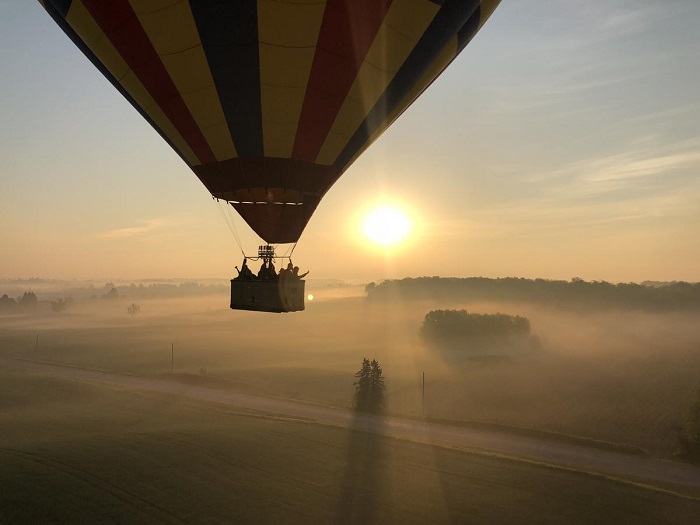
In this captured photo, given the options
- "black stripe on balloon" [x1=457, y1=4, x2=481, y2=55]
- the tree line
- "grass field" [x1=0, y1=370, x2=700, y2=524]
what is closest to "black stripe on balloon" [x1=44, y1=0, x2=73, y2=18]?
"black stripe on balloon" [x1=457, y1=4, x2=481, y2=55]

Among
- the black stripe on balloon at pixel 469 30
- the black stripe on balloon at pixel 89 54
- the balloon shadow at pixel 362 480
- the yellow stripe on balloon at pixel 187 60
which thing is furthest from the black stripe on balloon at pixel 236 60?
the balloon shadow at pixel 362 480

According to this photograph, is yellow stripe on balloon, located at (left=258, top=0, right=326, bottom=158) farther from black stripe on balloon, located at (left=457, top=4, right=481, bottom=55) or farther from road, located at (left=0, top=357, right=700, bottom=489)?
road, located at (left=0, top=357, right=700, bottom=489)

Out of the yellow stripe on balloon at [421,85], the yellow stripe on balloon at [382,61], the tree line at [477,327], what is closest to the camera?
the yellow stripe on balloon at [382,61]

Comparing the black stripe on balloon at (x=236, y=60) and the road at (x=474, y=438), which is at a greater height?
the black stripe on balloon at (x=236, y=60)

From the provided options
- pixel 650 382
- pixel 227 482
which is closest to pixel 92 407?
pixel 227 482

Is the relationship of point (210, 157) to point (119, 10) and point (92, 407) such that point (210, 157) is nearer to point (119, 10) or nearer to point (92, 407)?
point (119, 10)

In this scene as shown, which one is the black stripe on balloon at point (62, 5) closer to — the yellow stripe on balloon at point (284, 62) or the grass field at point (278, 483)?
the yellow stripe on balloon at point (284, 62)

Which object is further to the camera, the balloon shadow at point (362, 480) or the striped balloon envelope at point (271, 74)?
the balloon shadow at point (362, 480)
